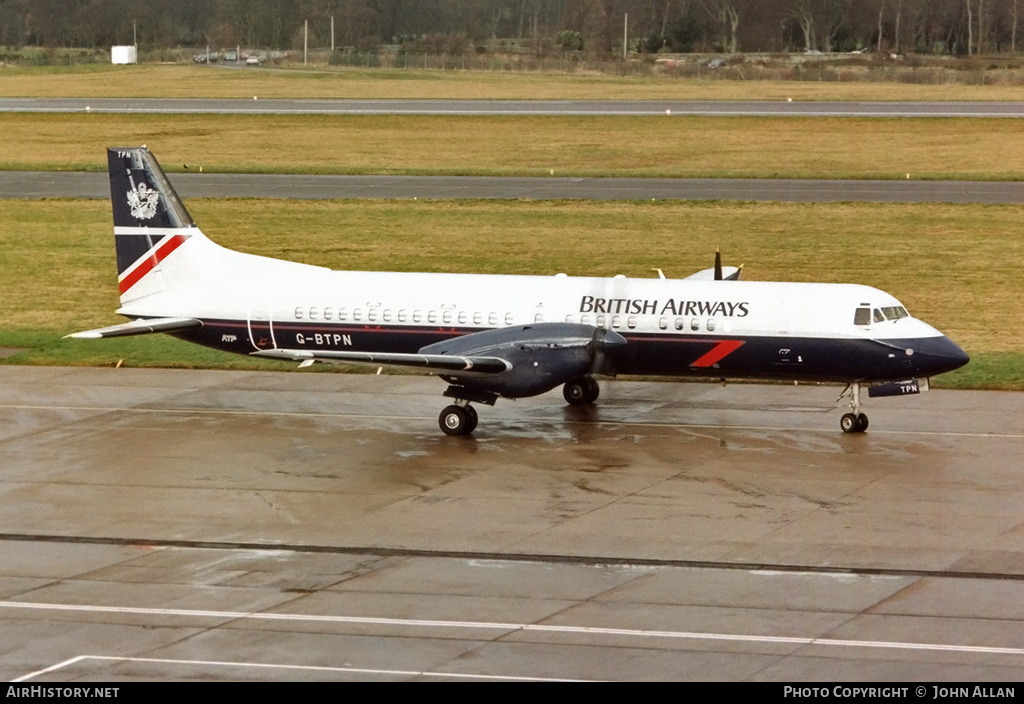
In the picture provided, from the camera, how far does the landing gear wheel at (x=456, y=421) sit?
98.4ft

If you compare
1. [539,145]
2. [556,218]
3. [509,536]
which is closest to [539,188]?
[556,218]

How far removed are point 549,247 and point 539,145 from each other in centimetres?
3036

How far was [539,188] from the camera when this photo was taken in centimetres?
6988

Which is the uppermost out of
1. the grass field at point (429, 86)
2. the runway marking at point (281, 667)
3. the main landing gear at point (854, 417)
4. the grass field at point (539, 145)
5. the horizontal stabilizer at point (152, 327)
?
the grass field at point (429, 86)

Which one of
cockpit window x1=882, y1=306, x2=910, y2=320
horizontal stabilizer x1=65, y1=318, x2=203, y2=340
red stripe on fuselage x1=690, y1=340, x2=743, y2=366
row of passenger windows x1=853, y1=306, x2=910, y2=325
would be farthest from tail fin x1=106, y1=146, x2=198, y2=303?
cockpit window x1=882, y1=306, x2=910, y2=320

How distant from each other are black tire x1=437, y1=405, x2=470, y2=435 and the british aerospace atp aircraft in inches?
1.1

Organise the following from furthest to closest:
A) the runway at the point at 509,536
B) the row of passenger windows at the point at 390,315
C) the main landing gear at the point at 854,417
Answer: the row of passenger windows at the point at 390,315 < the main landing gear at the point at 854,417 < the runway at the point at 509,536

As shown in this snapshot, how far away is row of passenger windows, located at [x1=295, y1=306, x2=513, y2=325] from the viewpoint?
31453 millimetres

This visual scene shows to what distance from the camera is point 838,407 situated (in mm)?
32750

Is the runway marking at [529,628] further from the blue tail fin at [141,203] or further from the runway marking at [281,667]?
the blue tail fin at [141,203]

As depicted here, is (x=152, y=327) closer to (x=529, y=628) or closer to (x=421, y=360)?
(x=421, y=360)

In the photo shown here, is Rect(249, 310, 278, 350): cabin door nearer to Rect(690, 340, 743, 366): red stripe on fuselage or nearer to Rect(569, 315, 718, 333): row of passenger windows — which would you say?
Rect(569, 315, 718, 333): row of passenger windows

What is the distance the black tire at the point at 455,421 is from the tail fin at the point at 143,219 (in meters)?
8.44

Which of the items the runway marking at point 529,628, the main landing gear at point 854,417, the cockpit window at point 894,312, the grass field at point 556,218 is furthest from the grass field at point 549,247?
the runway marking at point 529,628
